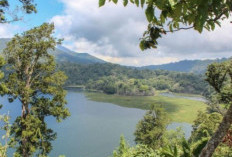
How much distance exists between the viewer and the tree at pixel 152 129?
33.2 meters

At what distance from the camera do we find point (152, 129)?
34.2 m

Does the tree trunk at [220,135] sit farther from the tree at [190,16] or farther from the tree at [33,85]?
the tree at [33,85]

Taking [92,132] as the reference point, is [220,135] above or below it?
above

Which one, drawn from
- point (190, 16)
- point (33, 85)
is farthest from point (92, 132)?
point (190, 16)

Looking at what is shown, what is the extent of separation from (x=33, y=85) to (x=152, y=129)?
2160cm

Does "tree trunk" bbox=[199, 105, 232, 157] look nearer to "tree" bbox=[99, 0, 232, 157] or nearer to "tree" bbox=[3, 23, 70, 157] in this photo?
"tree" bbox=[99, 0, 232, 157]

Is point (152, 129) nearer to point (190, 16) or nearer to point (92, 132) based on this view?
point (92, 132)

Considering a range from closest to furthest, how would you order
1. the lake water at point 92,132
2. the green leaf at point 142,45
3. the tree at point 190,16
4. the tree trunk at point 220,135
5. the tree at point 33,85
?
1. the tree at point 190,16
2. the green leaf at point 142,45
3. the tree trunk at point 220,135
4. the tree at point 33,85
5. the lake water at point 92,132

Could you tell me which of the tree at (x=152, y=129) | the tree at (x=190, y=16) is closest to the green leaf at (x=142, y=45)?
the tree at (x=190, y=16)

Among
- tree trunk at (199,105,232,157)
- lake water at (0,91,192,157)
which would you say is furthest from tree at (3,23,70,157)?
lake water at (0,91,192,157)

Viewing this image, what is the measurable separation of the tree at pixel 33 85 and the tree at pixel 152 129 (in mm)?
18967

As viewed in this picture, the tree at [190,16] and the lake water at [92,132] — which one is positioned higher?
the tree at [190,16]

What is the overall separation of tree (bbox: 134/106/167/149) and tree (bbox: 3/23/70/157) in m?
19.0

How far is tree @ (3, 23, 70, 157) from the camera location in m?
15.7
